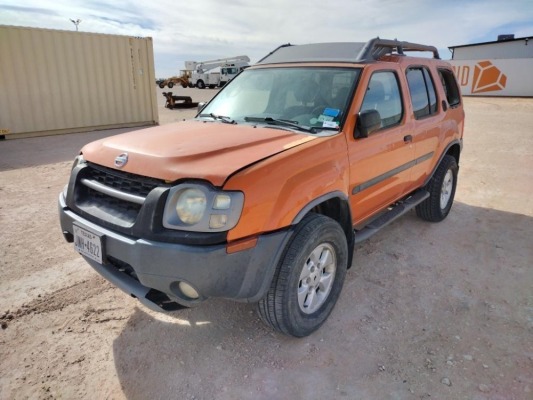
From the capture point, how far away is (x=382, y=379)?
2369 mm

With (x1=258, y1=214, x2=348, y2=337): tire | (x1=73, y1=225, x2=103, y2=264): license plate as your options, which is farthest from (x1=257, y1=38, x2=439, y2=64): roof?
(x1=73, y1=225, x2=103, y2=264): license plate

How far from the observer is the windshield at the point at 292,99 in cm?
305

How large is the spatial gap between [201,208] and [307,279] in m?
1.00

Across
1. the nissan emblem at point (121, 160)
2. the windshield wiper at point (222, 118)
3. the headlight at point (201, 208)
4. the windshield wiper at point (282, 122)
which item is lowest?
the headlight at point (201, 208)

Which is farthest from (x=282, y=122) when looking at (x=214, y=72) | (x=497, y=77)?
(x=214, y=72)

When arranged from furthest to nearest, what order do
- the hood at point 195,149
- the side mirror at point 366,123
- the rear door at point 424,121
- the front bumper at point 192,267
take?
the rear door at point 424,121
the side mirror at point 366,123
the hood at point 195,149
the front bumper at point 192,267

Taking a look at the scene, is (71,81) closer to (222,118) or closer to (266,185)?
(222,118)

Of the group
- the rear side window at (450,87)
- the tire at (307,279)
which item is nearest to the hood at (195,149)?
the tire at (307,279)

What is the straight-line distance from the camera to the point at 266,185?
2.22 m

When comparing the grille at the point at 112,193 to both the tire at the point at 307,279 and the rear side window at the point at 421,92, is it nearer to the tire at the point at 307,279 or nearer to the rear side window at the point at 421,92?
the tire at the point at 307,279

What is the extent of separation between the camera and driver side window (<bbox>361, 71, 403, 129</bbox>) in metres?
3.28

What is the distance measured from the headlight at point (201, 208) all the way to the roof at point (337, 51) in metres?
1.94

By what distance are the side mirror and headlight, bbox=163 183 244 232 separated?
4.21 feet

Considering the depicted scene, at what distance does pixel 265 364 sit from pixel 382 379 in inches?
28.5
